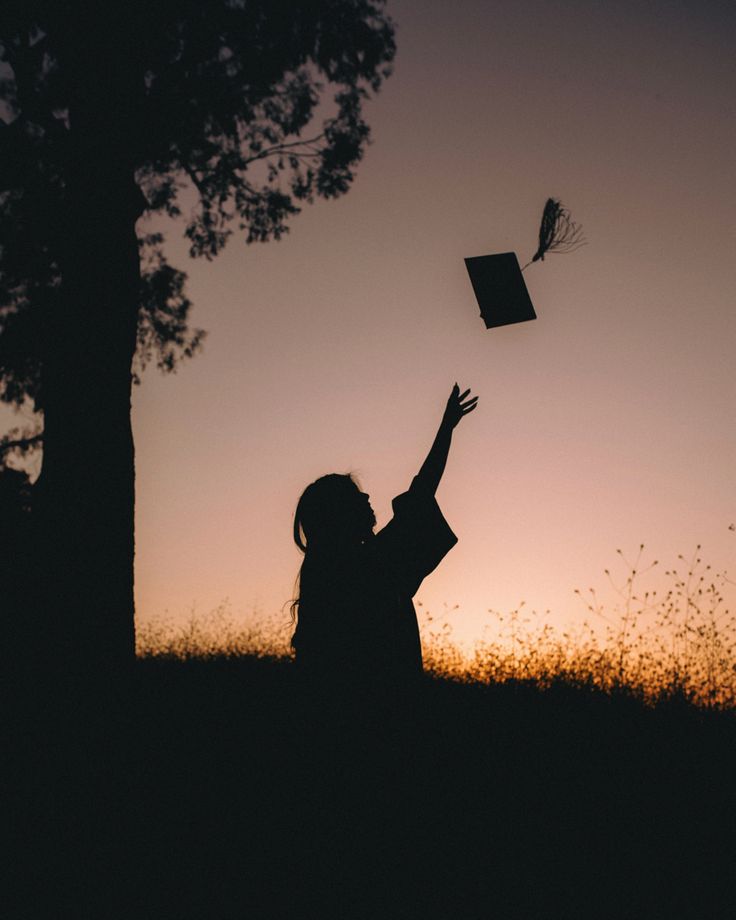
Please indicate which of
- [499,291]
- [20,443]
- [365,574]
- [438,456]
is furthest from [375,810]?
[20,443]

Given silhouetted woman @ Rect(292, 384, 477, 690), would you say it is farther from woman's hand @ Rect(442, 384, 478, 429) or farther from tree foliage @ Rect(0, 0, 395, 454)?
tree foliage @ Rect(0, 0, 395, 454)

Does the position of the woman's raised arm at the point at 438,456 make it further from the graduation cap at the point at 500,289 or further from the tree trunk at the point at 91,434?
the tree trunk at the point at 91,434

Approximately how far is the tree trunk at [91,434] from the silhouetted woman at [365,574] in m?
2.56

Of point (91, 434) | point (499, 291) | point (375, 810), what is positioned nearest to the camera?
point (375, 810)

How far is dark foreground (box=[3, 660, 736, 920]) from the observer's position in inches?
103

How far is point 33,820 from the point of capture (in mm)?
3688

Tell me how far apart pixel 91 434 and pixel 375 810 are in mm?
3495

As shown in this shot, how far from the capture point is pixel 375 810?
258cm

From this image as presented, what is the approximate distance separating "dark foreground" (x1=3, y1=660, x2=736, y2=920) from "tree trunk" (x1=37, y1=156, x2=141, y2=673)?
0.49 m

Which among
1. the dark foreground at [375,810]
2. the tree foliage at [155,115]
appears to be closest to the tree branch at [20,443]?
the tree foliage at [155,115]

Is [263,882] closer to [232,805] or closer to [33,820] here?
[232,805]

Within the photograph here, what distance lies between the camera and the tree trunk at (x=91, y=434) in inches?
183

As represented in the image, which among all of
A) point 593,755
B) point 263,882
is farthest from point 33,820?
point 593,755

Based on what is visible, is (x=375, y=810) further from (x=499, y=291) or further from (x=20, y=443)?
(x=20, y=443)
